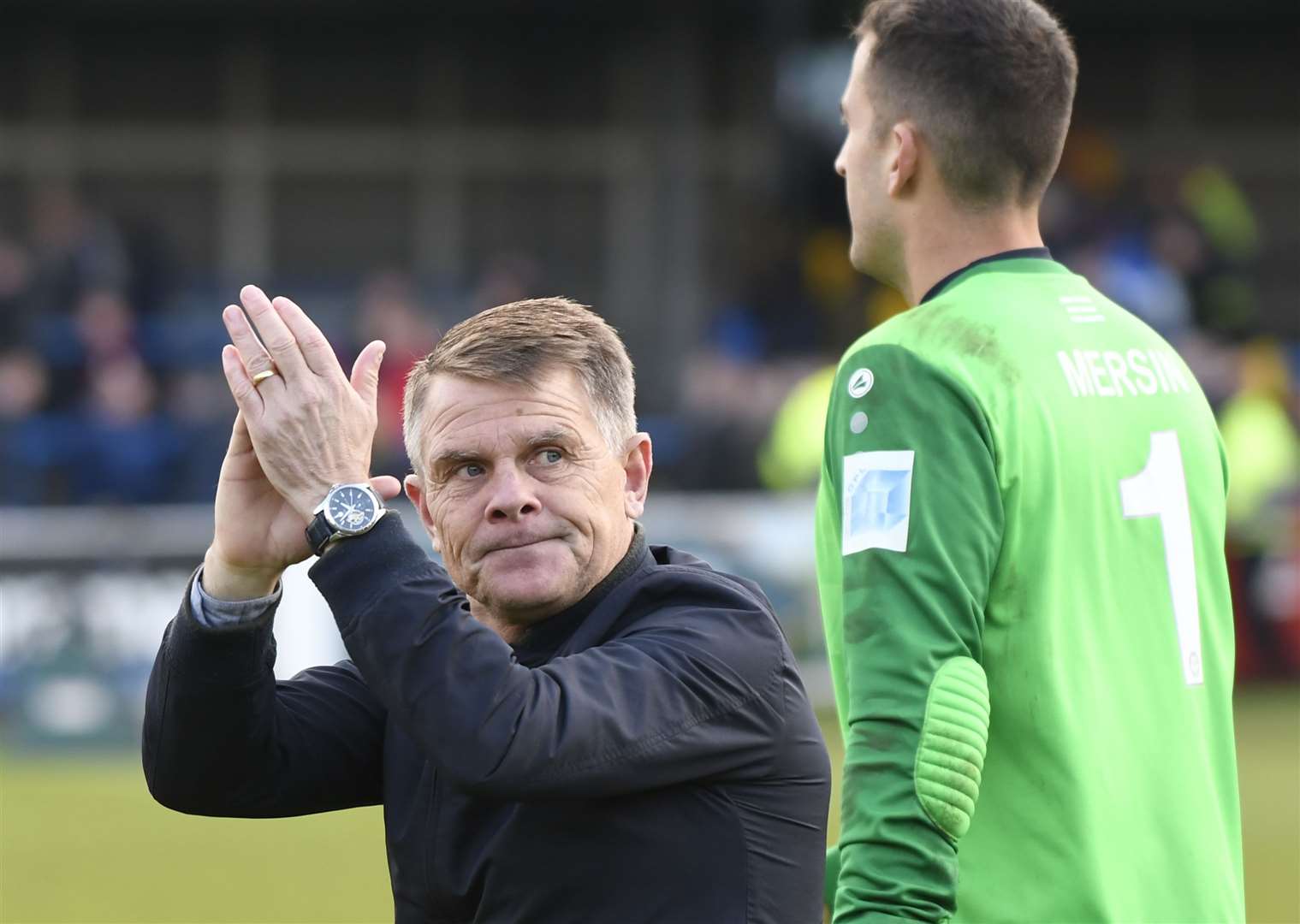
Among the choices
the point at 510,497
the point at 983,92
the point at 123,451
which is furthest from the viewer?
the point at 123,451

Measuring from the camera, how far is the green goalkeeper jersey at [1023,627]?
2355mm

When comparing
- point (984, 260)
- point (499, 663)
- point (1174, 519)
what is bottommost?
point (499, 663)

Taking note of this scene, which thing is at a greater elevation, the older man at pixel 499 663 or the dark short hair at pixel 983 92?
the dark short hair at pixel 983 92

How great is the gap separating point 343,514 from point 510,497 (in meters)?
0.24

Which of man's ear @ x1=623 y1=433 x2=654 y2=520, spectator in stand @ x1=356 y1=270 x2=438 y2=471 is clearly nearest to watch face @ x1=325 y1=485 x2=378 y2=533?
man's ear @ x1=623 y1=433 x2=654 y2=520

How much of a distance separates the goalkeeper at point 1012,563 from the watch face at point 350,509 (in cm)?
59

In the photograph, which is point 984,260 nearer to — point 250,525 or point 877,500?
point 877,500

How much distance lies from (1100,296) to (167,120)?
711 inches

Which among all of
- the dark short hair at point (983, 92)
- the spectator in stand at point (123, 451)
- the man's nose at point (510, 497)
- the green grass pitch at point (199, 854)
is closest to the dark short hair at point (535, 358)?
the man's nose at point (510, 497)

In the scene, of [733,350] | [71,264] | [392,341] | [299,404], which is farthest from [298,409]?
[733,350]

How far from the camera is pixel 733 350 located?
16.4m

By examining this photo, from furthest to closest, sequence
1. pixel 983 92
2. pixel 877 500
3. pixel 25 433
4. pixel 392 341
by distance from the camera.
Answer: pixel 392 341 → pixel 25 433 → pixel 983 92 → pixel 877 500

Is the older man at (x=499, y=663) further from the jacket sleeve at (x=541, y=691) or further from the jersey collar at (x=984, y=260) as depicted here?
the jersey collar at (x=984, y=260)

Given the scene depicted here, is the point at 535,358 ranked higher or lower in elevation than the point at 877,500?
higher
